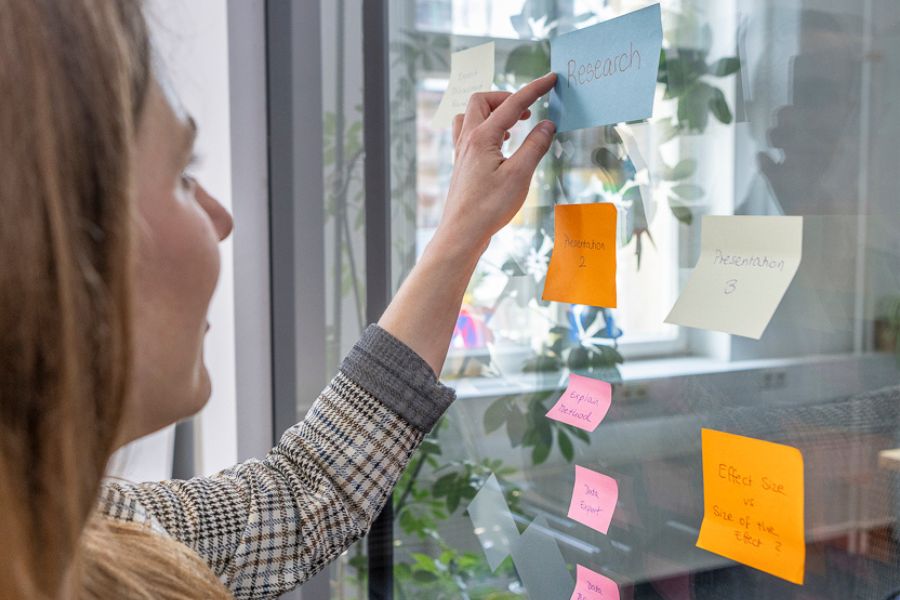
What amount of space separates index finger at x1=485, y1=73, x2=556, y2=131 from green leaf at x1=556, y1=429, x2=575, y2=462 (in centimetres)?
31

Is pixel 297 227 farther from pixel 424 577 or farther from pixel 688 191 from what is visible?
pixel 688 191

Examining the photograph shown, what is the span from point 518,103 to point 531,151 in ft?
0.15

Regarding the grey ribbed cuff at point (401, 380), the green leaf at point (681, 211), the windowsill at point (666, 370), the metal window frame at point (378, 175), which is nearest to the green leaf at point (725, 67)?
the green leaf at point (681, 211)

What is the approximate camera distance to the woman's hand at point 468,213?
0.76 meters

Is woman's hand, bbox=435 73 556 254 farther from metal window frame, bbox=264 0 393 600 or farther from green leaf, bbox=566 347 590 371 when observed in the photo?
metal window frame, bbox=264 0 393 600

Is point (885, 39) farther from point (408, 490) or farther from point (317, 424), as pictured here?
point (408, 490)

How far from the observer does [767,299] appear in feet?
1.89

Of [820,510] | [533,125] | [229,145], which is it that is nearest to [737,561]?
[820,510]

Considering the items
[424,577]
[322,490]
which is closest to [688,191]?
[322,490]

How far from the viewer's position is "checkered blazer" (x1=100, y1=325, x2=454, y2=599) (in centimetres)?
79

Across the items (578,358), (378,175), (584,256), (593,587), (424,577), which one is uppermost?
(378,175)

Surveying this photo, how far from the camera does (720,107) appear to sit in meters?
Answer: 0.63

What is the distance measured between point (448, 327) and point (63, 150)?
1.48 ft

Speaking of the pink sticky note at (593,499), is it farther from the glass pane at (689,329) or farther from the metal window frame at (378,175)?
the metal window frame at (378,175)
